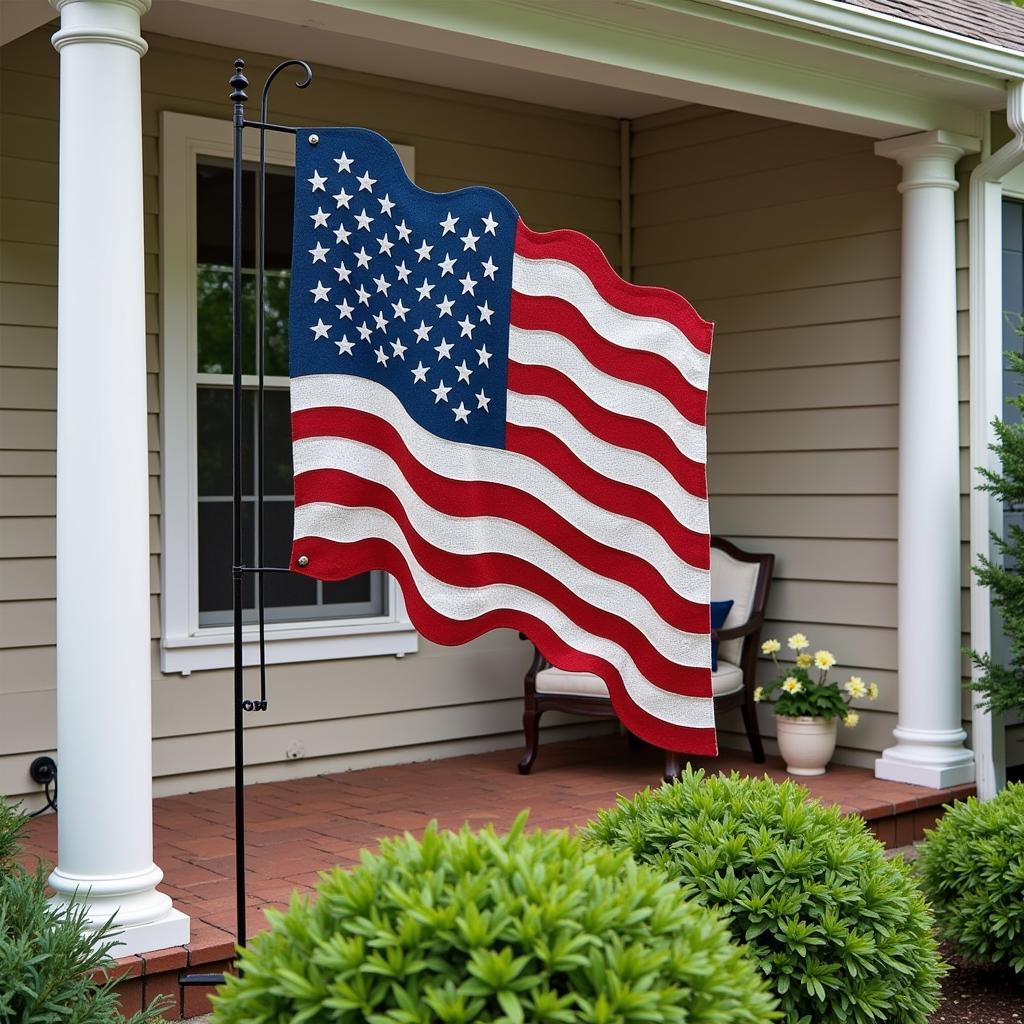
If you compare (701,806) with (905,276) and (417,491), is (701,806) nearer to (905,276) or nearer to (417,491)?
(417,491)

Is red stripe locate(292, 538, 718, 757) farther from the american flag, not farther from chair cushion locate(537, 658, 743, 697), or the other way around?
chair cushion locate(537, 658, 743, 697)

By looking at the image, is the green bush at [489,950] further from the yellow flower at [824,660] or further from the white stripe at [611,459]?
the yellow flower at [824,660]

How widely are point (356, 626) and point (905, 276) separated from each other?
2691mm

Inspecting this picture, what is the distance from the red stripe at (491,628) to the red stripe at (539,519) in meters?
0.13

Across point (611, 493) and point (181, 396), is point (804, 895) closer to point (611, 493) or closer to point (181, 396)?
point (611, 493)

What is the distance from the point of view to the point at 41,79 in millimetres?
5055

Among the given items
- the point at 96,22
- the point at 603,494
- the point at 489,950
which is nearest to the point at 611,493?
the point at 603,494

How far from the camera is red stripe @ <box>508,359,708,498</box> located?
133 inches

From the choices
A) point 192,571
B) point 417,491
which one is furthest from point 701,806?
point 192,571

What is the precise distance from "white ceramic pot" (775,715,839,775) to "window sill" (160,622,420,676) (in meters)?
1.64

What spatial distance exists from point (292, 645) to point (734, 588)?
6.48ft

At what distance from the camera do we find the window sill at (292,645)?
5.34 meters

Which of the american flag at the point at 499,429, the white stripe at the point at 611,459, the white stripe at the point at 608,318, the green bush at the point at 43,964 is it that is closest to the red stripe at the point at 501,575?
the american flag at the point at 499,429

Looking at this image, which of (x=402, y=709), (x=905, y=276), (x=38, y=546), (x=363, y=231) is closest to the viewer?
(x=363, y=231)
